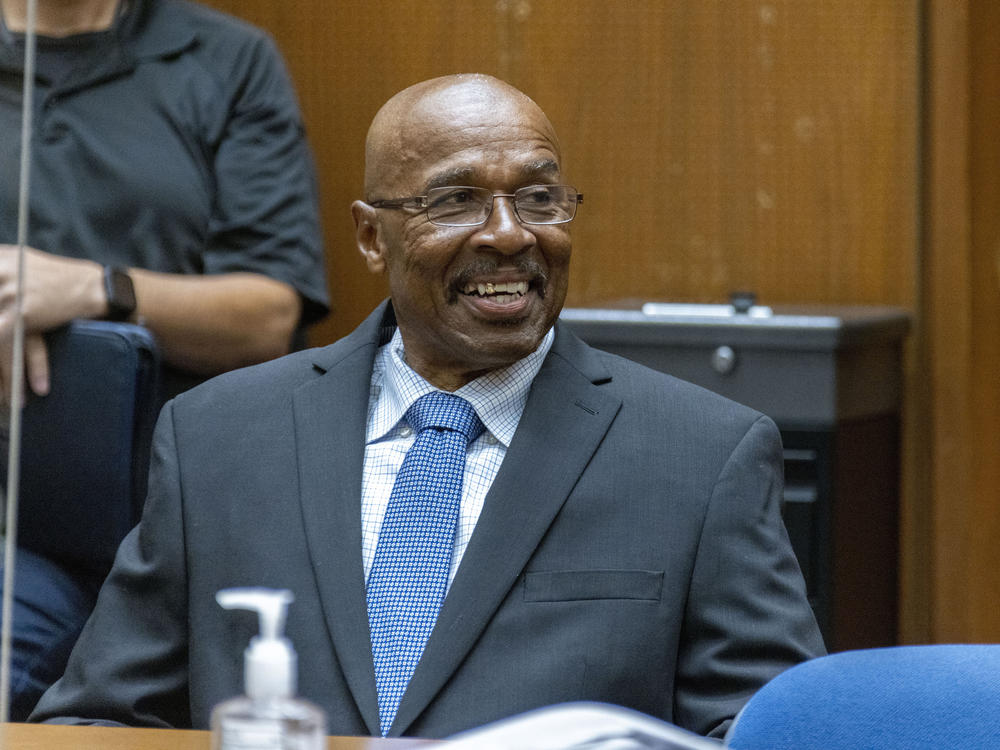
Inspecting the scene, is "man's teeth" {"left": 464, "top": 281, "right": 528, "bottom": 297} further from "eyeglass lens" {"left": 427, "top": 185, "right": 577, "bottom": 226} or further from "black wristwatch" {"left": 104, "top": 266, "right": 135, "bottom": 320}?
"black wristwatch" {"left": 104, "top": 266, "right": 135, "bottom": 320}

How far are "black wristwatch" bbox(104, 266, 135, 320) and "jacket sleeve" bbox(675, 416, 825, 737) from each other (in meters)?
0.83

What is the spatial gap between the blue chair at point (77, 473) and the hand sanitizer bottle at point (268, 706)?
102cm

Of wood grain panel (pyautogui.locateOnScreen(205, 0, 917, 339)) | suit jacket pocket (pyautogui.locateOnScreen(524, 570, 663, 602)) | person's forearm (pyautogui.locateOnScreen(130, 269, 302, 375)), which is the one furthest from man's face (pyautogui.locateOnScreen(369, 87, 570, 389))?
wood grain panel (pyautogui.locateOnScreen(205, 0, 917, 339))

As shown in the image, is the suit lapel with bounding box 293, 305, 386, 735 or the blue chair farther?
the blue chair

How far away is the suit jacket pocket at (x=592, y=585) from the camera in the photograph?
4.58ft

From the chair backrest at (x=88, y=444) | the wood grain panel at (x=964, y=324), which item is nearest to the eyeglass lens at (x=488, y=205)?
the chair backrest at (x=88, y=444)

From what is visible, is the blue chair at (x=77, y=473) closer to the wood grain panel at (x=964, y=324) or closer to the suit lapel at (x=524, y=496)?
the suit lapel at (x=524, y=496)

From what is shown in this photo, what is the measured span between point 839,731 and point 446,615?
1.38 feet

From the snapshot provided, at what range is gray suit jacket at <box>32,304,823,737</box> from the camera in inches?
53.9

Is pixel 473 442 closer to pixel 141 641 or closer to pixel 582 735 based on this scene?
pixel 141 641

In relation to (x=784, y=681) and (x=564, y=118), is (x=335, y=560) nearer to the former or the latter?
(x=784, y=681)

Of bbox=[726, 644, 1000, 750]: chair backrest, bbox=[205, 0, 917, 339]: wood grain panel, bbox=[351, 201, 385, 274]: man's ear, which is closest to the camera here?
bbox=[726, 644, 1000, 750]: chair backrest

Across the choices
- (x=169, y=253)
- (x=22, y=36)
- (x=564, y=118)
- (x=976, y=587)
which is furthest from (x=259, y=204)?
(x=976, y=587)

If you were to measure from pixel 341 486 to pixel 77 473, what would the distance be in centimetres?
45
